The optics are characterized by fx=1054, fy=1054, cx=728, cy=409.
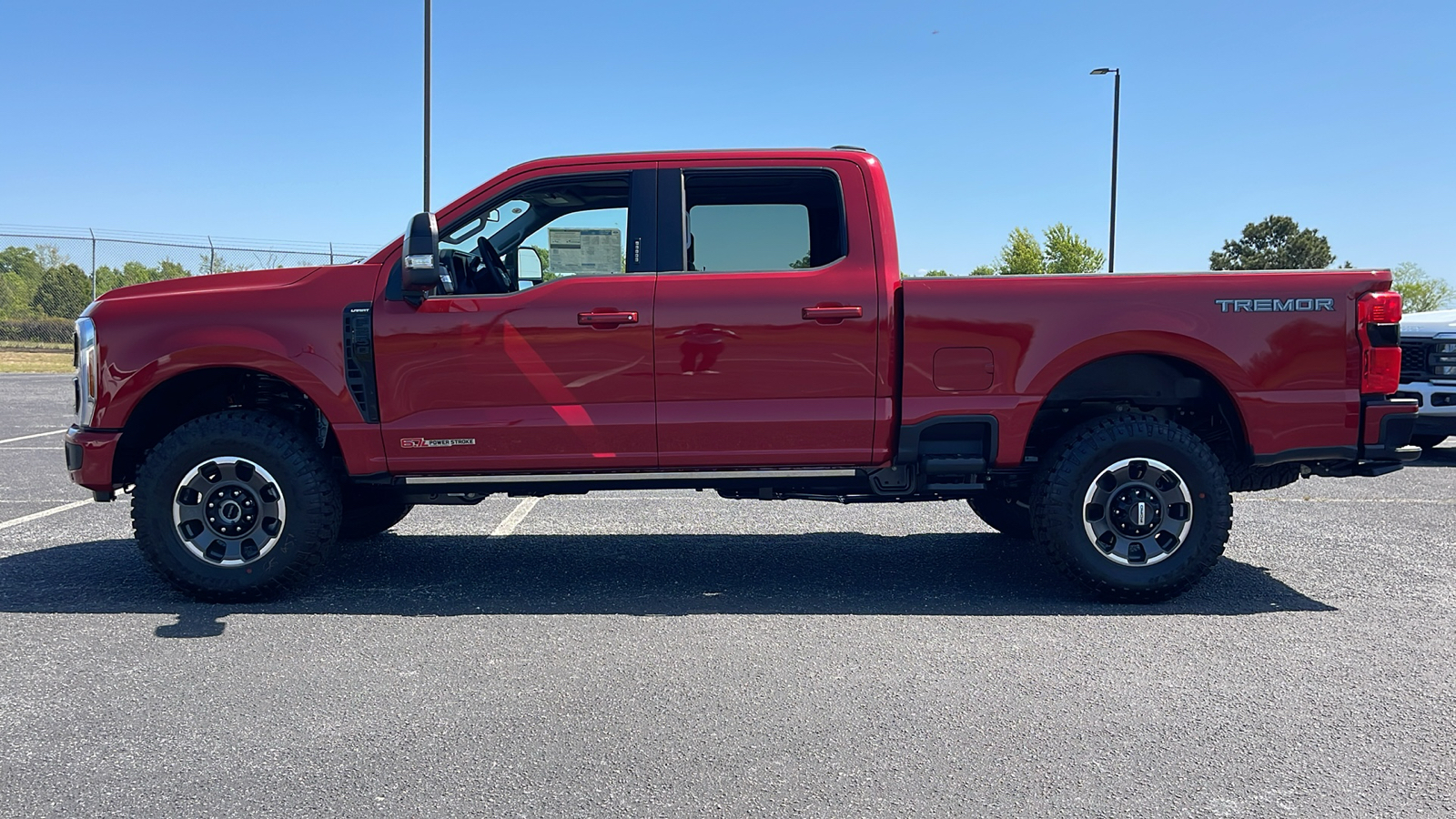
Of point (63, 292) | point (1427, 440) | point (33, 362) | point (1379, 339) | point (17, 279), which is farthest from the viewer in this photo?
point (17, 279)

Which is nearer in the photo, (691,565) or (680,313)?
(680,313)

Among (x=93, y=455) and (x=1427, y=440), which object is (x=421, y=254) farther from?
(x=1427, y=440)

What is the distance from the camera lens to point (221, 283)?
5090 millimetres

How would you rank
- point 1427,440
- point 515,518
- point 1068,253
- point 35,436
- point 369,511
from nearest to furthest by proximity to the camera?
point 369,511 → point 515,518 → point 1427,440 → point 35,436 → point 1068,253

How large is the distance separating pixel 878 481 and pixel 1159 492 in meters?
1.30

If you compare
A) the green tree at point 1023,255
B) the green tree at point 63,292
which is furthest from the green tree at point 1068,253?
the green tree at point 63,292

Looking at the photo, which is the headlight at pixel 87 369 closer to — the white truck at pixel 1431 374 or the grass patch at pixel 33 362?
the white truck at pixel 1431 374

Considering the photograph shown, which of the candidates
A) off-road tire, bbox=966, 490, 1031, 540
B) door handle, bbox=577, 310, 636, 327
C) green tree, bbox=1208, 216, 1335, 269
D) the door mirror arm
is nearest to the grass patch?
the door mirror arm

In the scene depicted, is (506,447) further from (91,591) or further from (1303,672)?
(1303,672)

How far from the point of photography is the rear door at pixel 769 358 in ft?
15.9

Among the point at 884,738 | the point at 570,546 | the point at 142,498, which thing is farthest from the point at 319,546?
the point at 884,738

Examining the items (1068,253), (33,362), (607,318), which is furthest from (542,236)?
(1068,253)

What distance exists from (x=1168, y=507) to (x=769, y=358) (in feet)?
6.54

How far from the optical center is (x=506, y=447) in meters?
4.96
